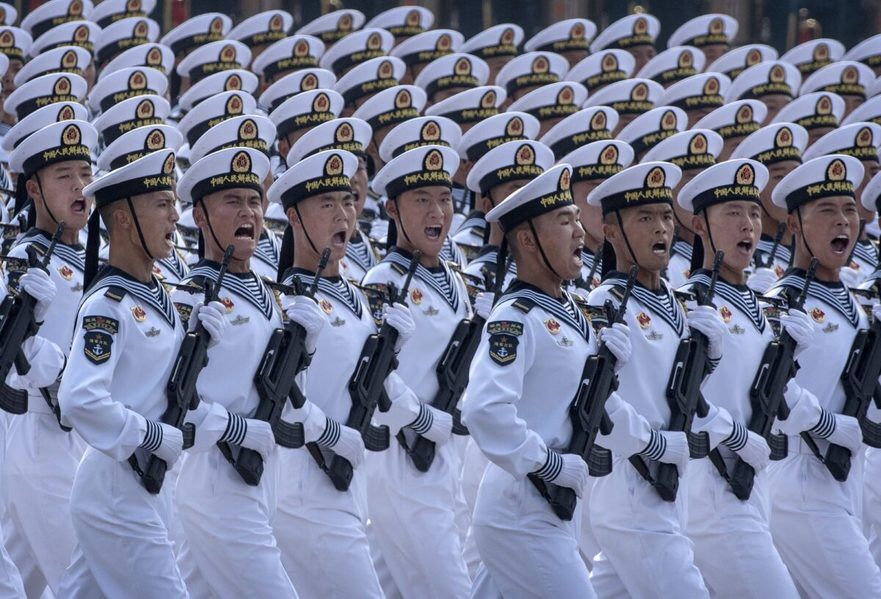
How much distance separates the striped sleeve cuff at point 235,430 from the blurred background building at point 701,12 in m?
12.2

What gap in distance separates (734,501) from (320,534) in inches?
74.1

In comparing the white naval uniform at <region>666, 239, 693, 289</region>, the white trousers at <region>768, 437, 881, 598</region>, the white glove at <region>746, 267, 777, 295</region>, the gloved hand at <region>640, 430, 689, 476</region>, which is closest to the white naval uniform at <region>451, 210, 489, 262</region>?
the white naval uniform at <region>666, 239, 693, 289</region>

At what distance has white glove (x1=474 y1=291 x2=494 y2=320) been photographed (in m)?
11.0

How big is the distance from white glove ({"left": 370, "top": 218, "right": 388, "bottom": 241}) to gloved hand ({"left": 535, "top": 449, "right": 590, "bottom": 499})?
505cm

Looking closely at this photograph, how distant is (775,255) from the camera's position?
41.8 feet

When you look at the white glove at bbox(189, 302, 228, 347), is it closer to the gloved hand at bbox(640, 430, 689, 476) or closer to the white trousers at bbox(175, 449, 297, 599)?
the white trousers at bbox(175, 449, 297, 599)

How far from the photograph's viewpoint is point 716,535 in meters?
9.86

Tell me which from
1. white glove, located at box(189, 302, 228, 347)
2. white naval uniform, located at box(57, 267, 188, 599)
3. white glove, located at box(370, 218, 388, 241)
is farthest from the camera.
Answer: white glove, located at box(370, 218, 388, 241)

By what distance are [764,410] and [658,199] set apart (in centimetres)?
111

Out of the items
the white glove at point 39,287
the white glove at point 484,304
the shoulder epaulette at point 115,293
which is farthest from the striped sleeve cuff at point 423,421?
the shoulder epaulette at point 115,293

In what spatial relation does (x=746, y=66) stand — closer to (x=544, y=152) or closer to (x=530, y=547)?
(x=544, y=152)

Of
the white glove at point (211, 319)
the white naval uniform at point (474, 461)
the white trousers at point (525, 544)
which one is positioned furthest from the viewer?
the white naval uniform at point (474, 461)

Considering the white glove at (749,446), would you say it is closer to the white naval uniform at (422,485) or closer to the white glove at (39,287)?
the white naval uniform at (422,485)

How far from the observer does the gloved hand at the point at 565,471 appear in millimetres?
8742
